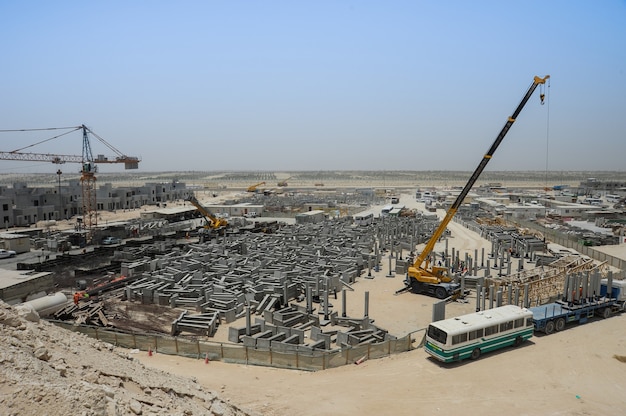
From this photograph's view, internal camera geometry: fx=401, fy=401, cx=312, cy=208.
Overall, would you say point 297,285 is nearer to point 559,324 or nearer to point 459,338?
point 459,338

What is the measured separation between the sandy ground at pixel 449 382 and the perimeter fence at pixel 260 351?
0.25 m

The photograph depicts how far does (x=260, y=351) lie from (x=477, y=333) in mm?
6964

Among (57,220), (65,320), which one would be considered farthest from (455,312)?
(57,220)

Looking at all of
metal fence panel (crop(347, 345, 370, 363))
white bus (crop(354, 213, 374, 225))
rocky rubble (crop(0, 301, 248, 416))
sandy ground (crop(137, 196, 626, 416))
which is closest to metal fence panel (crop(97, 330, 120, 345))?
sandy ground (crop(137, 196, 626, 416))

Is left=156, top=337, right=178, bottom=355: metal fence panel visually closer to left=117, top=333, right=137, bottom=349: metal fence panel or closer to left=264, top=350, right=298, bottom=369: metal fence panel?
left=117, top=333, right=137, bottom=349: metal fence panel

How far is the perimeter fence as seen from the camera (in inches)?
495

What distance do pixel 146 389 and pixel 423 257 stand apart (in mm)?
16167

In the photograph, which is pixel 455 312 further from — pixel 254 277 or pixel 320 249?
pixel 320 249

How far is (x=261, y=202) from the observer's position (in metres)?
73.2

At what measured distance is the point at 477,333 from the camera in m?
12.9

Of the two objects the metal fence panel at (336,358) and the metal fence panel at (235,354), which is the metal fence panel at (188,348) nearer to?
the metal fence panel at (235,354)

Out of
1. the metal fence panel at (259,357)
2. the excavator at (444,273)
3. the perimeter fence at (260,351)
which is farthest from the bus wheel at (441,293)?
the metal fence panel at (259,357)

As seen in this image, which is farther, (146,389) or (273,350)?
(273,350)

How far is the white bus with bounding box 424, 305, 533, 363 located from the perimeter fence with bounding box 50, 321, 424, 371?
1621 millimetres
